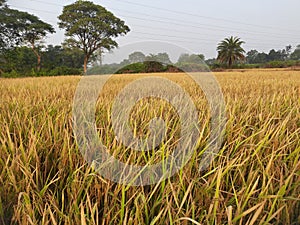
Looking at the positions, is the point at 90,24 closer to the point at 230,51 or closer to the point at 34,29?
the point at 34,29

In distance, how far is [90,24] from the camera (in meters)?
16.2

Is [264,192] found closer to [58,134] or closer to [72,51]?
[58,134]

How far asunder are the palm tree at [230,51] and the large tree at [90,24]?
16541mm

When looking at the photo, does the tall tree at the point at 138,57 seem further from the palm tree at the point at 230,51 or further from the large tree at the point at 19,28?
the palm tree at the point at 230,51

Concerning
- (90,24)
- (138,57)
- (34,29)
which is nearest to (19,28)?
(34,29)

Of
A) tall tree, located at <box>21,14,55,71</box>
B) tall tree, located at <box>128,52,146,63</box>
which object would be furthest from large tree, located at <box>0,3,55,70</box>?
tall tree, located at <box>128,52,146,63</box>

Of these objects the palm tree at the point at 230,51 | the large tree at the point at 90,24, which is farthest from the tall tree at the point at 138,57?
the palm tree at the point at 230,51

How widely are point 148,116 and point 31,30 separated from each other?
18022 millimetres

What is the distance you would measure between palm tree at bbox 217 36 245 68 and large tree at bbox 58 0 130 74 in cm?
1654

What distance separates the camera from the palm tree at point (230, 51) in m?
27.7

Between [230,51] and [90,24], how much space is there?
19972 mm

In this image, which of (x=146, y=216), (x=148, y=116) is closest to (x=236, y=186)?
(x=146, y=216)

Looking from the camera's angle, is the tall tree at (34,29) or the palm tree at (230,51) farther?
the palm tree at (230,51)

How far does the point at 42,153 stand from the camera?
551 mm
